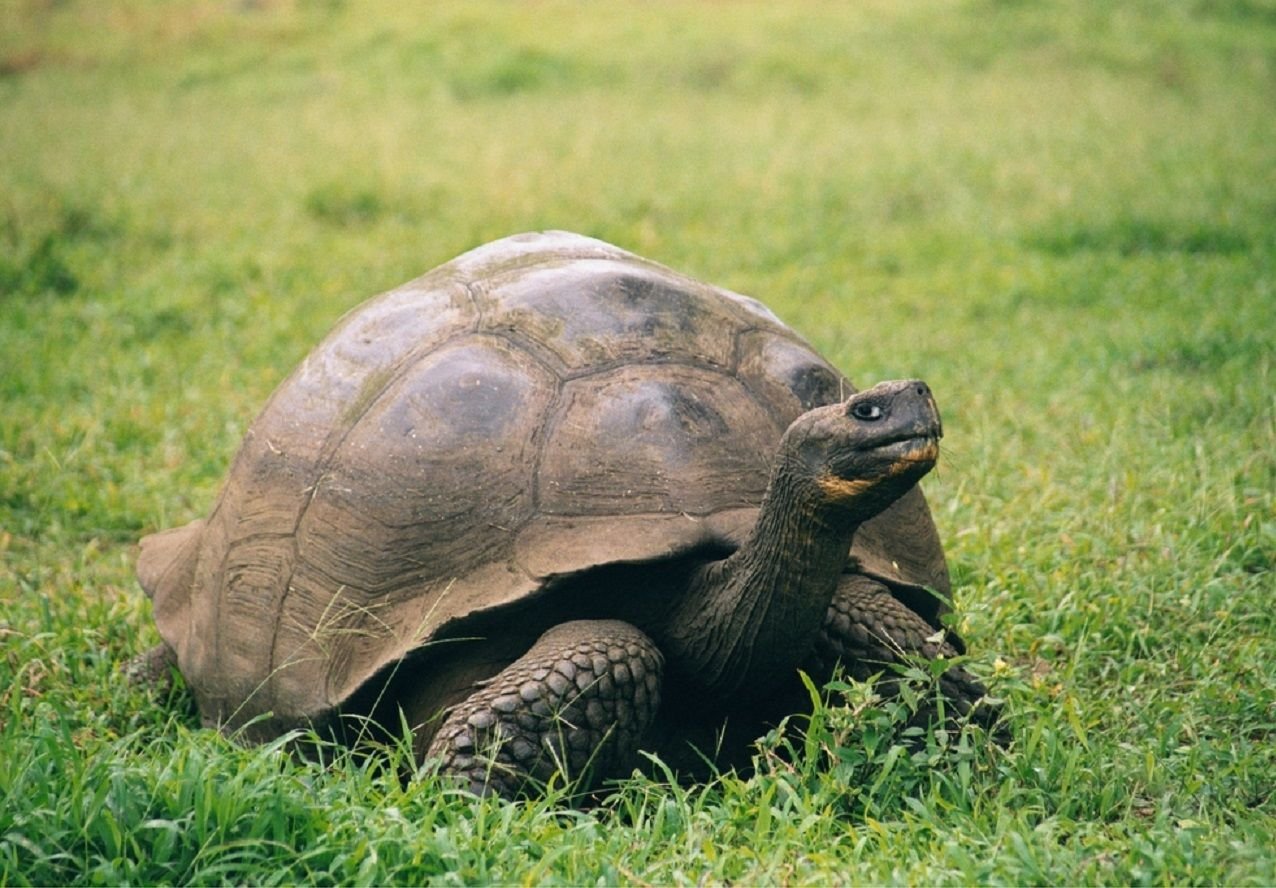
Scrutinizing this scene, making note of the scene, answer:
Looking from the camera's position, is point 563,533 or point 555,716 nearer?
point 555,716

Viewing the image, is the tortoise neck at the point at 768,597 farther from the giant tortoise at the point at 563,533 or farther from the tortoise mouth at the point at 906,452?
the tortoise mouth at the point at 906,452

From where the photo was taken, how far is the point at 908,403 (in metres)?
2.46

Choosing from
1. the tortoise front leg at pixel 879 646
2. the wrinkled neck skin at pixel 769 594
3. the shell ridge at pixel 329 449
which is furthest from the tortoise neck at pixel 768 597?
the shell ridge at pixel 329 449

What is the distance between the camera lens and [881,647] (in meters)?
2.82

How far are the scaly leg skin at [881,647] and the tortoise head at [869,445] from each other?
0.36m

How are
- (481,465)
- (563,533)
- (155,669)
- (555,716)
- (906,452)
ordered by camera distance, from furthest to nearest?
(155,669) → (481,465) → (563,533) → (555,716) → (906,452)

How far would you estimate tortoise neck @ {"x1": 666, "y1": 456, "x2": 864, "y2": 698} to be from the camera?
2.60 meters

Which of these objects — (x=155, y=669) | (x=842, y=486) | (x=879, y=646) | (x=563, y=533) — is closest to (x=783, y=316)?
(x=155, y=669)

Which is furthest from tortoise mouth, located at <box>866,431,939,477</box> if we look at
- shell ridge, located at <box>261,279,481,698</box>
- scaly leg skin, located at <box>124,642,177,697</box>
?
scaly leg skin, located at <box>124,642,177,697</box>

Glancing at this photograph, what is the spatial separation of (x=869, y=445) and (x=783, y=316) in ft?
15.1

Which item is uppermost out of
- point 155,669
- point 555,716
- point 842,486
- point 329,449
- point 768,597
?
point 842,486

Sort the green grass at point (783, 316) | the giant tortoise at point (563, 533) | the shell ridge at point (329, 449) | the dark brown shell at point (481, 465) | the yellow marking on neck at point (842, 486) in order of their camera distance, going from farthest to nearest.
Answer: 1. the shell ridge at point (329, 449)
2. the dark brown shell at point (481, 465)
3. the giant tortoise at point (563, 533)
4. the yellow marking on neck at point (842, 486)
5. the green grass at point (783, 316)

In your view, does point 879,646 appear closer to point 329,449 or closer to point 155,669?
point 329,449

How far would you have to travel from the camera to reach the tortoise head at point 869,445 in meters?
2.45
